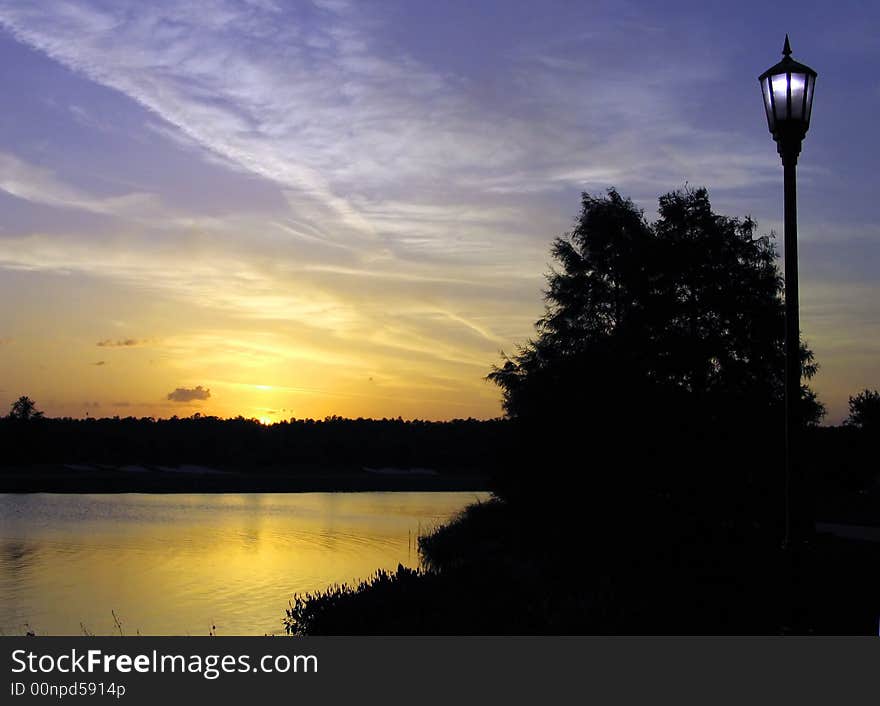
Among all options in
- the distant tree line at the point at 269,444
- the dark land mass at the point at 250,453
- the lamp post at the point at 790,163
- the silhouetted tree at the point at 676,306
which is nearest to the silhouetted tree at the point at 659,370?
the silhouetted tree at the point at 676,306

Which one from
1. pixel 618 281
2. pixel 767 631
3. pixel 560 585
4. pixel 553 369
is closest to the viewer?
pixel 767 631

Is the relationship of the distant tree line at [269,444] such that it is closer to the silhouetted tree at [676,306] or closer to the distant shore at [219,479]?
the distant shore at [219,479]

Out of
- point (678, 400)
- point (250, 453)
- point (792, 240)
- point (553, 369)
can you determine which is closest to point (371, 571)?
point (553, 369)

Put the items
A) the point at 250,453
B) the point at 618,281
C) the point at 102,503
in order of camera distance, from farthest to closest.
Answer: the point at 250,453 < the point at 102,503 < the point at 618,281

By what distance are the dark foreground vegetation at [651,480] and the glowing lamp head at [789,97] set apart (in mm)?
3185

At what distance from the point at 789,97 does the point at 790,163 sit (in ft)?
2.43

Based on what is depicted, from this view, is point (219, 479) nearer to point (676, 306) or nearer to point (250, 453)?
point (250, 453)

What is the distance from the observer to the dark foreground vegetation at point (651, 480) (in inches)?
710

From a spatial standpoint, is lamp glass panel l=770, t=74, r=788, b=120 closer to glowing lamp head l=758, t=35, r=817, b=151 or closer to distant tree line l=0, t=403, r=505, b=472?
glowing lamp head l=758, t=35, r=817, b=151

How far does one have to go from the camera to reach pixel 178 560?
1578 inches

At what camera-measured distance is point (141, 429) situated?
582 ft

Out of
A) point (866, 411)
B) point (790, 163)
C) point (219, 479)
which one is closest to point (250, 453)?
point (219, 479)
